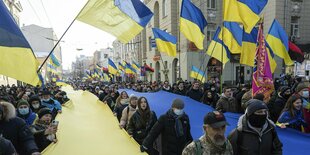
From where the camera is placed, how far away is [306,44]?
21406 mm

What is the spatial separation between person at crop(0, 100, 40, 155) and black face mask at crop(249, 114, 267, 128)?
2763 mm

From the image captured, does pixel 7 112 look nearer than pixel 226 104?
Yes

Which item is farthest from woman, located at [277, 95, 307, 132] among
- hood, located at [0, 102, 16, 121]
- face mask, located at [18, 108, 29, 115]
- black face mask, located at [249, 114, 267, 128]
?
face mask, located at [18, 108, 29, 115]

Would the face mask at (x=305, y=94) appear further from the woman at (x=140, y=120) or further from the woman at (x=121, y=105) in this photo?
the woman at (x=121, y=105)

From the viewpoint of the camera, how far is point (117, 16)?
654 centimetres

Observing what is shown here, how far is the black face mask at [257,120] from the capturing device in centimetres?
290

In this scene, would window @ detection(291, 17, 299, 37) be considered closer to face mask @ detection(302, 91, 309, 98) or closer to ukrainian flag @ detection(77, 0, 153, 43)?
ukrainian flag @ detection(77, 0, 153, 43)

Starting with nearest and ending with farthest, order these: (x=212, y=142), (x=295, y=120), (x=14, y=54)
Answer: (x=212, y=142), (x=14, y=54), (x=295, y=120)

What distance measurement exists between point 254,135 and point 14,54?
11.8 ft

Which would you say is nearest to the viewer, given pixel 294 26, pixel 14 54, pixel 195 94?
pixel 14 54

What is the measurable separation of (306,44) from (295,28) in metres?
1.80

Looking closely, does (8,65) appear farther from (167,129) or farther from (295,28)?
(295,28)

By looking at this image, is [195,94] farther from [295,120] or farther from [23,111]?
[23,111]

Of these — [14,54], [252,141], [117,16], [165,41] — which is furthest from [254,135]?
[165,41]
